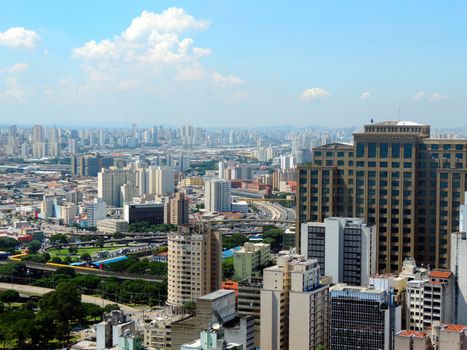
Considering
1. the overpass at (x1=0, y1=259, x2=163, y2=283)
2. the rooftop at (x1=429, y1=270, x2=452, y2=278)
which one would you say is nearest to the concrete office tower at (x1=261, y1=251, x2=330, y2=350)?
the rooftop at (x1=429, y1=270, x2=452, y2=278)

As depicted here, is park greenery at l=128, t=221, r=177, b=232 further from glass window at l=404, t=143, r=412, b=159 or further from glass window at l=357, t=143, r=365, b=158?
glass window at l=404, t=143, r=412, b=159

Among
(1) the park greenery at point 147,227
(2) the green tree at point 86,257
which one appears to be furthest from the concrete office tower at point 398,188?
(1) the park greenery at point 147,227

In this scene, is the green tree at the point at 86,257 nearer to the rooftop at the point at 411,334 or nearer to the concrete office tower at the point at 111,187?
the concrete office tower at the point at 111,187

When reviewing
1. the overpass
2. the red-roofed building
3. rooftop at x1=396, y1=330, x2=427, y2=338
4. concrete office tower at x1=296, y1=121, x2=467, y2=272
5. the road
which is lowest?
the road

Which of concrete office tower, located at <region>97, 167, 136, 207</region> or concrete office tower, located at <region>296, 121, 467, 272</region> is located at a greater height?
concrete office tower, located at <region>296, 121, 467, 272</region>

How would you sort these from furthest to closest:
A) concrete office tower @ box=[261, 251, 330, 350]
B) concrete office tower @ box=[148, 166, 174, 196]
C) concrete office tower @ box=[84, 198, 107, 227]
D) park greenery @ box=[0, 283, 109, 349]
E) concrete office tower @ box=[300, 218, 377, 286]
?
concrete office tower @ box=[148, 166, 174, 196] < concrete office tower @ box=[84, 198, 107, 227] < park greenery @ box=[0, 283, 109, 349] < concrete office tower @ box=[300, 218, 377, 286] < concrete office tower @ box=[261, 251, 330, 350]

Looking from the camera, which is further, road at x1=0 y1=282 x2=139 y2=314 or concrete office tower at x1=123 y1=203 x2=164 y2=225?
concrete office tower at x1=123 y1=203 x2=164 y2=225
